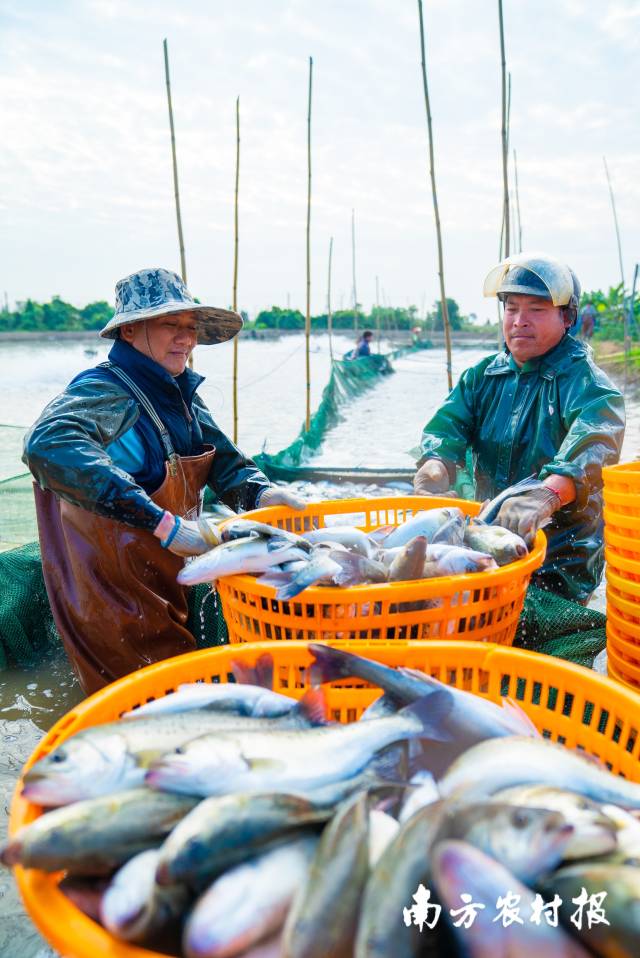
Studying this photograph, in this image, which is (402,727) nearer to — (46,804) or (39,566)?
(46,804)

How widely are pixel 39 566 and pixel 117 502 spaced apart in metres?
1.79

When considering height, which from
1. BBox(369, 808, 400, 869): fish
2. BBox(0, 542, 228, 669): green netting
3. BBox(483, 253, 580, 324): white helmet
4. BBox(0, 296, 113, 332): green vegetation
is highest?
BBox(0, 296, 113, 332): green vegetation

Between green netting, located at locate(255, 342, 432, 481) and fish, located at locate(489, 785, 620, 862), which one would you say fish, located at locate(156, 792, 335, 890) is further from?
green netting, located at locate(255, 342, 432, 481)

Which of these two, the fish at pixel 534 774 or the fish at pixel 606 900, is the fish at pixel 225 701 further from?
the fish at pixel 606 900

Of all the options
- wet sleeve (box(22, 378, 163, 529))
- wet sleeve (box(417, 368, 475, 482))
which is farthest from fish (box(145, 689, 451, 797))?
wet sleeve (box(417, 368, 475, 482))

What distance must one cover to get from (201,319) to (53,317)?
73.1 m

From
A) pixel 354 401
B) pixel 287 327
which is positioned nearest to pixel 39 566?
pixel 354 401

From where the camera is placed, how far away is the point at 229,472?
3.93 meters

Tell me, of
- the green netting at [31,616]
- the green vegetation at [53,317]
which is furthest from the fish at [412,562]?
the green vegetation at [53,317]

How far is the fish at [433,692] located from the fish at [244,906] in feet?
1.67

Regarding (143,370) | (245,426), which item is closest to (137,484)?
(143,370)

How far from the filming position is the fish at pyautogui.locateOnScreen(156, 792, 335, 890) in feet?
3.85

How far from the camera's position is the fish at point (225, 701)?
1737 mm

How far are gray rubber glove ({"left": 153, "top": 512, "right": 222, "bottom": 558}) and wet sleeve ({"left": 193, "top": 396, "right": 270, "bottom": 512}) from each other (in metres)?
0.87
